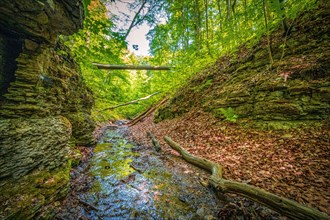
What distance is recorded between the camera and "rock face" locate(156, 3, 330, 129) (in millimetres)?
4832

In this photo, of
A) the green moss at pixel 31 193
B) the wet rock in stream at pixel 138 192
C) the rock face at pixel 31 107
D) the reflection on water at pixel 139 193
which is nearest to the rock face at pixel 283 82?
the wet rock in stream at pixel 138 192

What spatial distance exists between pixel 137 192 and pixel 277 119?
5238 millimetres

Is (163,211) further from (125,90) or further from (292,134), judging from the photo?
(125,90)

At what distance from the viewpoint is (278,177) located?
340 centimetres

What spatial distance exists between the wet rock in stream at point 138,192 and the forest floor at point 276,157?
1.05 meters

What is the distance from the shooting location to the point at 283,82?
18.4 ft

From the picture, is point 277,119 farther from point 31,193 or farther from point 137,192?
point 31,193

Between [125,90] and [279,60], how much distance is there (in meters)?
19.2

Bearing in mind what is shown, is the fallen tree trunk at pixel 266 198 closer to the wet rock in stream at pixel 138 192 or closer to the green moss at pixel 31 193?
the wet rock in stream at pixel 138 192

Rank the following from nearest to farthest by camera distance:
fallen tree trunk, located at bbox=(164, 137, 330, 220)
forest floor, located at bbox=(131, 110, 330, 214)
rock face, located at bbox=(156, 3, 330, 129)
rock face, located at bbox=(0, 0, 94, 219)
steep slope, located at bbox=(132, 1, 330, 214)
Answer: fallen tree trunk, located at bbox=(164, 137, 330, 220)
rock face, located at bbox=(0, 0, 94, 219)
forest floor, located at bbox=(131, 110, 330, 214)
steep slope, located at bbox=(132, 1, 330, 214)
rock face, located at bbox=(156, 3, 330, 129)

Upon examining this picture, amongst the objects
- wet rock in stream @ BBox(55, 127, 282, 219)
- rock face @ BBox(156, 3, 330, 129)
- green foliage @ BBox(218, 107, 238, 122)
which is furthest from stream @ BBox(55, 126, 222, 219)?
rock face @ BBox(156, 3, 330, 129)

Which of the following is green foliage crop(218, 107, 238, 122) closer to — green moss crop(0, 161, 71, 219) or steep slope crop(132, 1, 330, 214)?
steep slope crop(132, 1, 330, 214)

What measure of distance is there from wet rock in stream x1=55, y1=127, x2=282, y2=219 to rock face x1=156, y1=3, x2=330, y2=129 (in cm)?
356

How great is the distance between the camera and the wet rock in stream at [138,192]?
9.34ft
